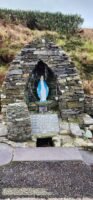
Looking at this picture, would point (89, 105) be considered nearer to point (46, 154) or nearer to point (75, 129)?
point (75, 129)

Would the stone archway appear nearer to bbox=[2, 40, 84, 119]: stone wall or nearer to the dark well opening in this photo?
bbox=[2, 40, 84, 119]: stone wall

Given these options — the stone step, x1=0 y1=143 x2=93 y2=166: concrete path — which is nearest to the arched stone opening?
the stone step

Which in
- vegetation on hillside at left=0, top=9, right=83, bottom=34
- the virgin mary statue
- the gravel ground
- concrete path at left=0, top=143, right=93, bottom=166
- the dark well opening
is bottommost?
the dark well opening

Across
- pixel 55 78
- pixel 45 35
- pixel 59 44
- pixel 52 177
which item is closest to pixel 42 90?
pixel 55 78

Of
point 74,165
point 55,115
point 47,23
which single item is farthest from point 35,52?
point 47,23

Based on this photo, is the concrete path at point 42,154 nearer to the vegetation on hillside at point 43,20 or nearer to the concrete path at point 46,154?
the concrete path at point 46,154

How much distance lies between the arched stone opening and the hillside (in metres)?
2.23

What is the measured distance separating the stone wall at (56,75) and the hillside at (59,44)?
2.37m

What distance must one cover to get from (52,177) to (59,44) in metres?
10.9

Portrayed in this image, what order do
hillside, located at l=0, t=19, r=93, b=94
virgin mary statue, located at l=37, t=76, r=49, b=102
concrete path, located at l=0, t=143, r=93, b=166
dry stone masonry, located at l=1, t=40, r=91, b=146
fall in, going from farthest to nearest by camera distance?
1. hillside, located at l=0, t=19, r=93, b=94
2. virgin mary statue, located at l=37, t=76, r=49, b=102
3. dry stone masonry, located at l=1, t=40, r=91, b=146
4. concrete path, located at l=0, t=143, r=93, b=166

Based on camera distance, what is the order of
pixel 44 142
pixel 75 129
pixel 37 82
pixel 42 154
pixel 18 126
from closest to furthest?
pixel 42 154
pixel 18 126
pixel 44 142
pixel 75 129
pixel 37 82

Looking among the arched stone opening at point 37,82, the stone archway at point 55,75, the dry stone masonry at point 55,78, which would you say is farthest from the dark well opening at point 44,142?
the arched stone opening at point 37,82

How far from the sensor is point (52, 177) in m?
5.76

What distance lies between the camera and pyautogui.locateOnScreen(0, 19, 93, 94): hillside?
13477 millimetres
